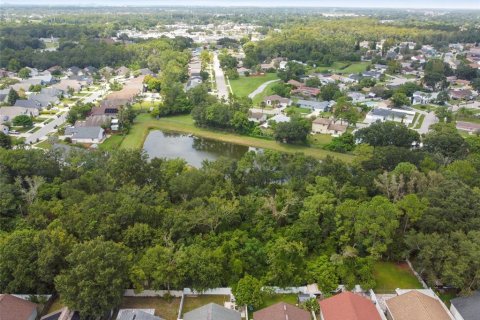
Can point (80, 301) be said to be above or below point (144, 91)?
above

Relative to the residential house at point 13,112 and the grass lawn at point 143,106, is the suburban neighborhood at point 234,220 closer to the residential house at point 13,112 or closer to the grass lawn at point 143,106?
the residential house at point 13,112

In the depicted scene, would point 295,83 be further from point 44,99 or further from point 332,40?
point 44,99

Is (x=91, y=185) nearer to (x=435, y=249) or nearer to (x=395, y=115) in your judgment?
(x=435, y=249)

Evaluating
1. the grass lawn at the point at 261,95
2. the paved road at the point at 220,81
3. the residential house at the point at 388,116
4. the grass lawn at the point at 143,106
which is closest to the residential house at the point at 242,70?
the paved road at the point at 220,81

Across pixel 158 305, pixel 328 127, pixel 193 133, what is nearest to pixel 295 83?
pixel 328 127

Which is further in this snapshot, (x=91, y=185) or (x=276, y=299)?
(x=91, y=185)

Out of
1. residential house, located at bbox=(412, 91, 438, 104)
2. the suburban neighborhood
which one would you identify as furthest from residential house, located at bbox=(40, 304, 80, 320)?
residential house, located at bbox=(412, 91, 438, 104)

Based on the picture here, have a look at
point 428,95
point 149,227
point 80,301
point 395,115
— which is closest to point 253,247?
point 149,227
